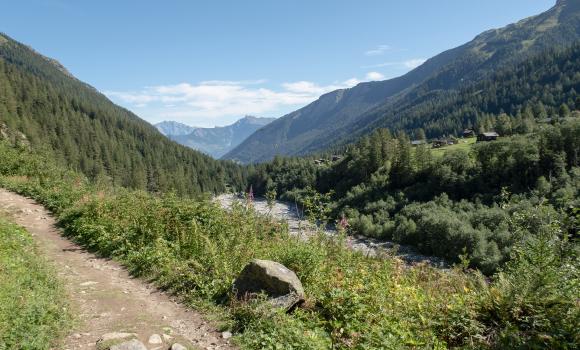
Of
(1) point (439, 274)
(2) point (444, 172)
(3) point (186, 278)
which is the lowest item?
(2) point (444, 172)

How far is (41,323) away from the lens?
6.42 meters

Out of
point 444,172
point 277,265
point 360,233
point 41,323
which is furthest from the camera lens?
point 444,172

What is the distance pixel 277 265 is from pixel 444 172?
78.4m

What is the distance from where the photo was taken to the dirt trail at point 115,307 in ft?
21.9

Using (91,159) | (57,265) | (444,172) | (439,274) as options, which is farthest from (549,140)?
(91,159)

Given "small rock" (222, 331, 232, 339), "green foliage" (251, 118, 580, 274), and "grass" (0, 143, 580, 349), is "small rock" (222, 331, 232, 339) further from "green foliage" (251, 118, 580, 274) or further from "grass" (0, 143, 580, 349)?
"green foliage" (251, 118, 580, 274)

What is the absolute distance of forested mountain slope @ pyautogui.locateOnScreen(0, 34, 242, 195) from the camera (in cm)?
11544

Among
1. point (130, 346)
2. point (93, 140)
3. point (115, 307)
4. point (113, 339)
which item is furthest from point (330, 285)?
point (93, 140)

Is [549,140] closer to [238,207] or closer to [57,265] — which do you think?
[238,207]

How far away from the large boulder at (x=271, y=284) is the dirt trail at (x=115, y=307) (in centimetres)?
105

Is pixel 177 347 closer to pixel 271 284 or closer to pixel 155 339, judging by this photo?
pixel 155 339

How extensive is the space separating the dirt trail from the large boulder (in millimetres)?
1051

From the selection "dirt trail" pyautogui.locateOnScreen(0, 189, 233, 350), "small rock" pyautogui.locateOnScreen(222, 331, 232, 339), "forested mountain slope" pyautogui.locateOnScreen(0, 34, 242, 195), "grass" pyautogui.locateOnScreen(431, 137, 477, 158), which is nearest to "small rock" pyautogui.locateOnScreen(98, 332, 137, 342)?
"dirt trail" pyautogui.locateOnScreen(0, 189, 233, 350)

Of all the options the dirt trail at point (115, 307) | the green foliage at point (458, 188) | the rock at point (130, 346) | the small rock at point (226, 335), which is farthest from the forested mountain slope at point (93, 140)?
the rock at point (130, 346)
